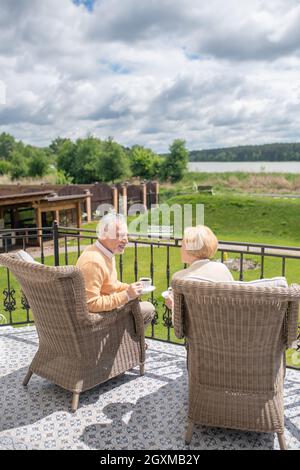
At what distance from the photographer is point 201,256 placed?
233 cm

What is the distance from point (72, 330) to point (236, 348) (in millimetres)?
1050

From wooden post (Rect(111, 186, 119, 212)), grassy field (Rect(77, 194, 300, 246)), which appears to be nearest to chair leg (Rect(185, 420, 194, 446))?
grassy field (Rect(77, 194, 300, 246))

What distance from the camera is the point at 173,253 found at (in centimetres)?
1848

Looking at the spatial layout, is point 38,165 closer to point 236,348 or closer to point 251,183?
point 251,183

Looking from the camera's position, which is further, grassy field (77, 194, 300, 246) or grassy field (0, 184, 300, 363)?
grassy field (77, 194, 300, 246)

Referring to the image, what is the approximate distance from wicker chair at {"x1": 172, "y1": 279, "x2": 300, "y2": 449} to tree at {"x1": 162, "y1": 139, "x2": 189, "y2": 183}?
48.1 meters

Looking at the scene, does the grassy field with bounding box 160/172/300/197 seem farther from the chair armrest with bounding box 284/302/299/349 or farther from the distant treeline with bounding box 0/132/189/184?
the chair armrest with bounding box 284/302/299/349

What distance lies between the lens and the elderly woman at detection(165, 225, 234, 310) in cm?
225

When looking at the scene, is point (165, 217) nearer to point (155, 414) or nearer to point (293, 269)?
point (293, 269)

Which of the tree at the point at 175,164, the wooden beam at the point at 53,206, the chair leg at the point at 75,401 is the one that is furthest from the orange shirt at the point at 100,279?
the tree at the point at 175,164

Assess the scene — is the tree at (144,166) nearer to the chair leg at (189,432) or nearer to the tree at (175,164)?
the tree at (175,164)

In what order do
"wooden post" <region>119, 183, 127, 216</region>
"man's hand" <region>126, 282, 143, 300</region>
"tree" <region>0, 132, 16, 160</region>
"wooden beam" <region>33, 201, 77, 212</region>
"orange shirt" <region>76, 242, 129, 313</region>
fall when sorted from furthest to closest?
"tree" <region>0, 132, 16, 160</region> < "wooden post" <region>119, 183, 127, 216</region> < "wooden beam" <region>33, 201, 77, 212</region> < "man's hand" <region>126, 282, 143, 300</region> < "orange shirt" <region>76, 242, 129, 313</region>

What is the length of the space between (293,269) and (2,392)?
45.7 feet
